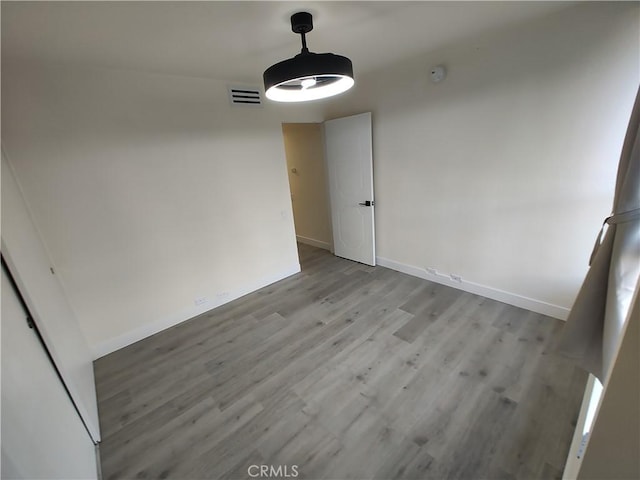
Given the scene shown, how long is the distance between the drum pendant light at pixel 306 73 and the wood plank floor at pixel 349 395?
1.98 meters

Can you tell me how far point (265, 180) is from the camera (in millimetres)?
3234

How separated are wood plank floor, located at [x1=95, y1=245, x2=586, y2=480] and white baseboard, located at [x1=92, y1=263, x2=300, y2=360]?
0.29 ft

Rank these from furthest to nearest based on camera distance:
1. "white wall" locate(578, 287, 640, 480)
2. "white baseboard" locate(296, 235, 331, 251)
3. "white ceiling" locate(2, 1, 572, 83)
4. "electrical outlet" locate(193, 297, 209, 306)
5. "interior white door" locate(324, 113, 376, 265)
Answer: "white baseboard" locate(296, 235, 331, 251) < "interior white door" locate(324, 113, 376, 265) < "electrical outlet" locate(193, 297, 209, 306) < "white ceiling" locate(2, 1, 572, 83) < "white wall" locate(578, 287, 640, 480)

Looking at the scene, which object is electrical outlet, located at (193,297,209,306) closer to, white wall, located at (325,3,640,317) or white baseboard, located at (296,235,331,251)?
white baseboard, located at (296,235,331,251)

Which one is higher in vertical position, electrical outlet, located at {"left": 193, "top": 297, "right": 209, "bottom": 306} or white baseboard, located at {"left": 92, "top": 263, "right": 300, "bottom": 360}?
electrical outlet, located at {"left": 193, "top": 297, "right": 209, "bottom": 306}

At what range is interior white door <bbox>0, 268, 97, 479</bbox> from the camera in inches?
34.6

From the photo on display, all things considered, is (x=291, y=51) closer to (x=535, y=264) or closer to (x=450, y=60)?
(x=450, y=60)

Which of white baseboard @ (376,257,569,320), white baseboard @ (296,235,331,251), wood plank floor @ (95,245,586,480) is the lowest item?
wood plank floor @ (95,245,586,480)

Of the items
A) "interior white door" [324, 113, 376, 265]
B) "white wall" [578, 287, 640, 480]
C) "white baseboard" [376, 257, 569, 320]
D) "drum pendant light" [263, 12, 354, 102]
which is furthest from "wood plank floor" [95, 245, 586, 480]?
"drum pendant light" [263, 12, 354, 102]

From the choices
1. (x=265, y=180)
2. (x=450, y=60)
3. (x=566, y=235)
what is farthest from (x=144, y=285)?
(x=566, y=235)

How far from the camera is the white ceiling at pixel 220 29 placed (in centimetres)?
142

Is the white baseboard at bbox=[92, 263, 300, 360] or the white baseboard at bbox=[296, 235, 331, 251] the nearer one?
the white baseboard at bbox=[92, 263, 300, 360]

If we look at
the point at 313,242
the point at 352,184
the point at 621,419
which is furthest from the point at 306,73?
the point at 313,242

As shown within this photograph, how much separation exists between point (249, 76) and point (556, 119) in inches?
108
